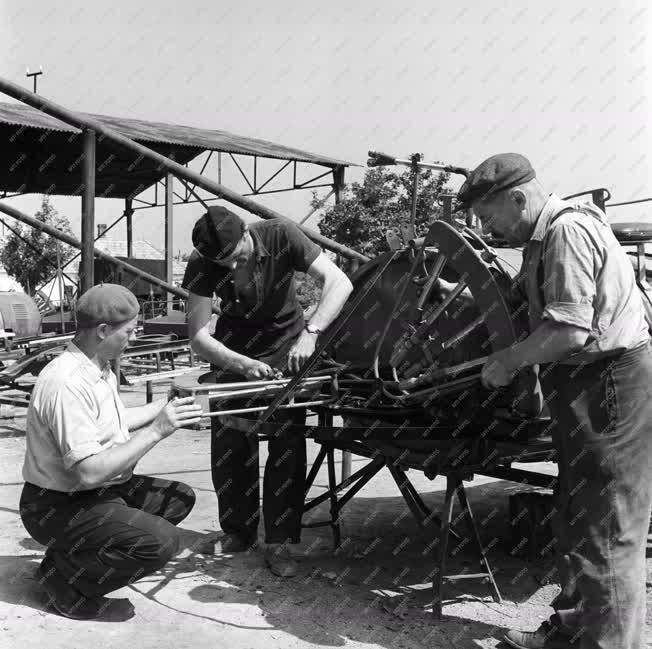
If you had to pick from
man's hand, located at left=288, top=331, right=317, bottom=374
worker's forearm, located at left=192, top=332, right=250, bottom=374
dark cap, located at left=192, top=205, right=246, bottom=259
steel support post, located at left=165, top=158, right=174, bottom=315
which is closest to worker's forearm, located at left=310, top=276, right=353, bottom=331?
man's hand, located at left=288, top=331, right=317, bottom=374

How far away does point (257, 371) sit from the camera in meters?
3.83

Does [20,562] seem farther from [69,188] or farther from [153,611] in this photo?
[69,188]

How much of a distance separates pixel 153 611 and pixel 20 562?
2.96 ft

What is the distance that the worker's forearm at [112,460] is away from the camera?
313 centimetres

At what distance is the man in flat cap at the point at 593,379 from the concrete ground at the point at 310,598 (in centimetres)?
65

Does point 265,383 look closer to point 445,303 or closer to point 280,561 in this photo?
point 445,303

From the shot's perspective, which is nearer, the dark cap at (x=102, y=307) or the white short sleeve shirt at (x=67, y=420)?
the white short sleeve shirt at (x=67, y=420)

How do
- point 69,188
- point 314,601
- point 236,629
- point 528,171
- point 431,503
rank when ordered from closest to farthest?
point 528,171, point 236,629, point 314,601, point 431,503, point 69,188

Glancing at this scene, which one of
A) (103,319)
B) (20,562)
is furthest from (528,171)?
(20,562)

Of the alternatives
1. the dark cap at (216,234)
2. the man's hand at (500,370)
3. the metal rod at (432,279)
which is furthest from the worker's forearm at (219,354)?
the man's hand at (500,370)

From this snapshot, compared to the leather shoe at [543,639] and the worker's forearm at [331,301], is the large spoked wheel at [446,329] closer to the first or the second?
the worker's forearm at [331,301]

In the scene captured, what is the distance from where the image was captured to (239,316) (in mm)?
4203

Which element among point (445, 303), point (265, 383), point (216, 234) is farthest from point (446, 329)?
point (216, 234)

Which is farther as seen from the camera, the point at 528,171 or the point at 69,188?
the point at 69,188
